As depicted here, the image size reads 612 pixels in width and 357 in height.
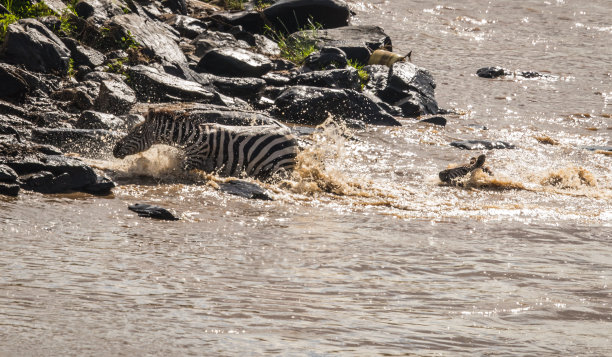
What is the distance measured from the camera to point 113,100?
11117mm

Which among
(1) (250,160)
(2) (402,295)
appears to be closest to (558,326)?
(2) (402,295)

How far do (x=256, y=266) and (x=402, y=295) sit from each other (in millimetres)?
1099

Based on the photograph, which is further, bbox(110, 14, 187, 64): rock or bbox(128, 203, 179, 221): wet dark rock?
bbox(110, 14, 187, 64): rock

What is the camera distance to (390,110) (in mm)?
14281

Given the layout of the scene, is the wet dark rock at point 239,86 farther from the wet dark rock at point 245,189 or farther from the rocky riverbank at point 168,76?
the wet dark rock at point 245,189

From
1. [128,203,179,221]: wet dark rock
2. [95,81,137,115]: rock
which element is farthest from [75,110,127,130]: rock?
[128,203,179,221]: wet dark rock

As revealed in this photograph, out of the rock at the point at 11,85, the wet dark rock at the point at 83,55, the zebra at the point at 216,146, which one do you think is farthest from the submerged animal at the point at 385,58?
the rock at the point at 11,85

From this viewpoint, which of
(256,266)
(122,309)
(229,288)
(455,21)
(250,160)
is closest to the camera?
(122,309)

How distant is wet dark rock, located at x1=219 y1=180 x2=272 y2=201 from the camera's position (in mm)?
8398

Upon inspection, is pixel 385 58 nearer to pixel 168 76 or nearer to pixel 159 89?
pixel 168 76

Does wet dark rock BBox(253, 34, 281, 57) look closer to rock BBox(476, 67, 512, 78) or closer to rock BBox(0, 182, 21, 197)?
rock BBox(476, 67, 512, 78)

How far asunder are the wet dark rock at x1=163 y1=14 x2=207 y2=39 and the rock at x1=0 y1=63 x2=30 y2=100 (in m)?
5.94

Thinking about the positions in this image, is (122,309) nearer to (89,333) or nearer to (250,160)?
(89,333)

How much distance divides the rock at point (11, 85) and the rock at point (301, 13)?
7.98 metres
